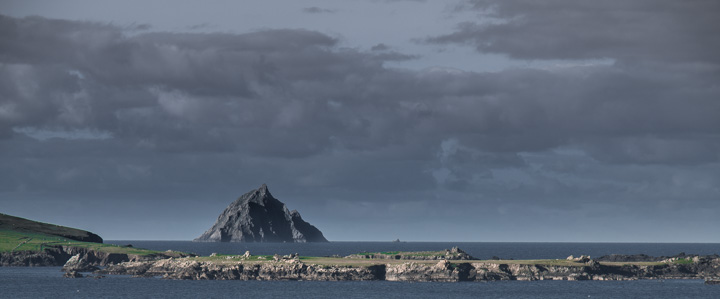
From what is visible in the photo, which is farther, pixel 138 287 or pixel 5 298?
pixel 138 287

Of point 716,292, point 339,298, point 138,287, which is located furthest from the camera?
point 138,287

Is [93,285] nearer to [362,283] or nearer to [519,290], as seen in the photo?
[362,283]

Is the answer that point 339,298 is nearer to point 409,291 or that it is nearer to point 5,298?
point 409,291

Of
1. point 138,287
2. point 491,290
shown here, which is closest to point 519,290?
point 491,290

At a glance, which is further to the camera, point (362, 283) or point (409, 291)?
point (362, 283)

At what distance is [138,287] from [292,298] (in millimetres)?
42267

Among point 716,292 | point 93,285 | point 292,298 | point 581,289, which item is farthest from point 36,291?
point 716,292

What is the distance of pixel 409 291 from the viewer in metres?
178

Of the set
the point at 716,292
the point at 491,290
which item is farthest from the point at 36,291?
the point at 716,292

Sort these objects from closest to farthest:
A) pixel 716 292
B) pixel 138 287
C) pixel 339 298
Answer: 1. pixel 339 298
2. pixel 716 292
3. pixel 138 287

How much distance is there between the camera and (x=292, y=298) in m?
166

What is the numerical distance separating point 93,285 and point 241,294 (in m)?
41.9

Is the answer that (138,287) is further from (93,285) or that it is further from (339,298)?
(339,298)

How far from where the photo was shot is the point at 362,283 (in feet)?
643
